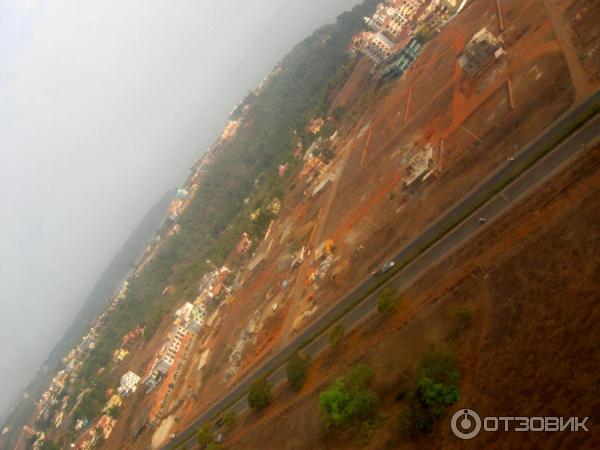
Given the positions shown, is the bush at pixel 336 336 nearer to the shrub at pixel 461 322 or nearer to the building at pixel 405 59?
the shrub at pixel 461 322

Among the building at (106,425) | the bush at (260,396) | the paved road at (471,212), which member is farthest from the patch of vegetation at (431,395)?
the building at (106,425)


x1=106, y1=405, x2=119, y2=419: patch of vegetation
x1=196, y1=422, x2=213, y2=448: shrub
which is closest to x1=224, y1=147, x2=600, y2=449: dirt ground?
x1=196, y1=422, x2=213, y2=448: shrub

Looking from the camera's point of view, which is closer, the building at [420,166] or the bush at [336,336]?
the bush at [336,336]

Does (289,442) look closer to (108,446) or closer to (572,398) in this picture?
(572,398)

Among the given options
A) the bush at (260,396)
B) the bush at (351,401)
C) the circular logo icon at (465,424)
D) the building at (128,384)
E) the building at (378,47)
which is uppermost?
the building at (378,47)

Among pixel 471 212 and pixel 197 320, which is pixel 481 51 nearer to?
pixel 471 212

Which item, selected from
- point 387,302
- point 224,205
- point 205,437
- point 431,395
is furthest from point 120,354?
point 431,395
